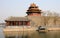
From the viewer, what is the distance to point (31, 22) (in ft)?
172

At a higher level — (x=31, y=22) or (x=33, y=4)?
(x=33, y=4)

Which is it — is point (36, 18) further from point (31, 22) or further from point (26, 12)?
point (26, 12)

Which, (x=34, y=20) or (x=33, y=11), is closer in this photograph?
(x=34, y=20)

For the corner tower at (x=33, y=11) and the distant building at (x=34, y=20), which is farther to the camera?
the corner tower at (x=33, y=11)

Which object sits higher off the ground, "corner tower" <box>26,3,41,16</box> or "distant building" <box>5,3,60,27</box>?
"corner tower" <box>26,3,41,16</box>

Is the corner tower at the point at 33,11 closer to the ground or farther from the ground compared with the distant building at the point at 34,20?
farther from the ground

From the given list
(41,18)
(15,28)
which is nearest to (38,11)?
(41,18)

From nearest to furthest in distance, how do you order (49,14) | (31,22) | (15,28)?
1. (15,28)
2. (31,22)
3. (49,14)

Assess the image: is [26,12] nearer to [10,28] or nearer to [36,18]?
[36,18]

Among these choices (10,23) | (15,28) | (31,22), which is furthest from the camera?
(31,22)

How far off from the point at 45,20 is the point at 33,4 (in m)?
10.5

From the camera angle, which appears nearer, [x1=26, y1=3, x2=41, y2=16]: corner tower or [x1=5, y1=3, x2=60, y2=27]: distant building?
[x1=5, y1=3, x2=60, y2=27]: distant building

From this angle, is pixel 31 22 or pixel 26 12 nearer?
pixel 31 22

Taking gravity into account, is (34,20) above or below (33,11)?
below
